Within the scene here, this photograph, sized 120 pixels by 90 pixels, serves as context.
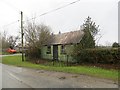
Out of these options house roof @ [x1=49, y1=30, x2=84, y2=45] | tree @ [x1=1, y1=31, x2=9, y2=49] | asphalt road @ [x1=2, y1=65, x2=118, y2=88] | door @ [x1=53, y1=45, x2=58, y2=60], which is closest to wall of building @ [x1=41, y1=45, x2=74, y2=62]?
door @ [x1=53, y1=45, x2=58, y2=60]

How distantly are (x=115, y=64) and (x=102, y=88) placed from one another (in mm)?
10317

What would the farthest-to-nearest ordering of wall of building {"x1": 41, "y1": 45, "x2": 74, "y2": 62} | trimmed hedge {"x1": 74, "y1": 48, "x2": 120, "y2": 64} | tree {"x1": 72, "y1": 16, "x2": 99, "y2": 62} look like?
wall of building {"x1": 41, "y1": 45, "x2": 74, "y2": 62} → tree {"x1": 72, "y1": 16, "x2": 99, "y2": 62} → trimmed hedge {"x1": 74, "y1": 48, "x2": 120, "y2": 64}

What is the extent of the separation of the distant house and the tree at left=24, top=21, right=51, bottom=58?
3.16 ft

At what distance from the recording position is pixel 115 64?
2031cm

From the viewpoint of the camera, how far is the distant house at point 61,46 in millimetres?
29427

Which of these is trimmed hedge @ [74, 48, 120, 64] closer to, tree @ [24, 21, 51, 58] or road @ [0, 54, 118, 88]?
road @ [0, 54, 118, 88]

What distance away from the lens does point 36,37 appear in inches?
1420

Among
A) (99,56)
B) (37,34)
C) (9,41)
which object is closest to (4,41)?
(9,41)

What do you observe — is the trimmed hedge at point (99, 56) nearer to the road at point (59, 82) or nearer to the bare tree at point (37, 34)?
the road at point (59, 82)

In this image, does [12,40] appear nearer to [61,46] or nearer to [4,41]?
[4,41]

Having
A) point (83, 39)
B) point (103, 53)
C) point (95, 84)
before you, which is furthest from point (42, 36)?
point (95, 84)

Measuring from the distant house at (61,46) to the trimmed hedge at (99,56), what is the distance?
2.89 metres

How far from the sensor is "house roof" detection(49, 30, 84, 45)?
29344 mm

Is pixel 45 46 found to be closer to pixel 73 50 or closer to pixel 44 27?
pixel 44 27
